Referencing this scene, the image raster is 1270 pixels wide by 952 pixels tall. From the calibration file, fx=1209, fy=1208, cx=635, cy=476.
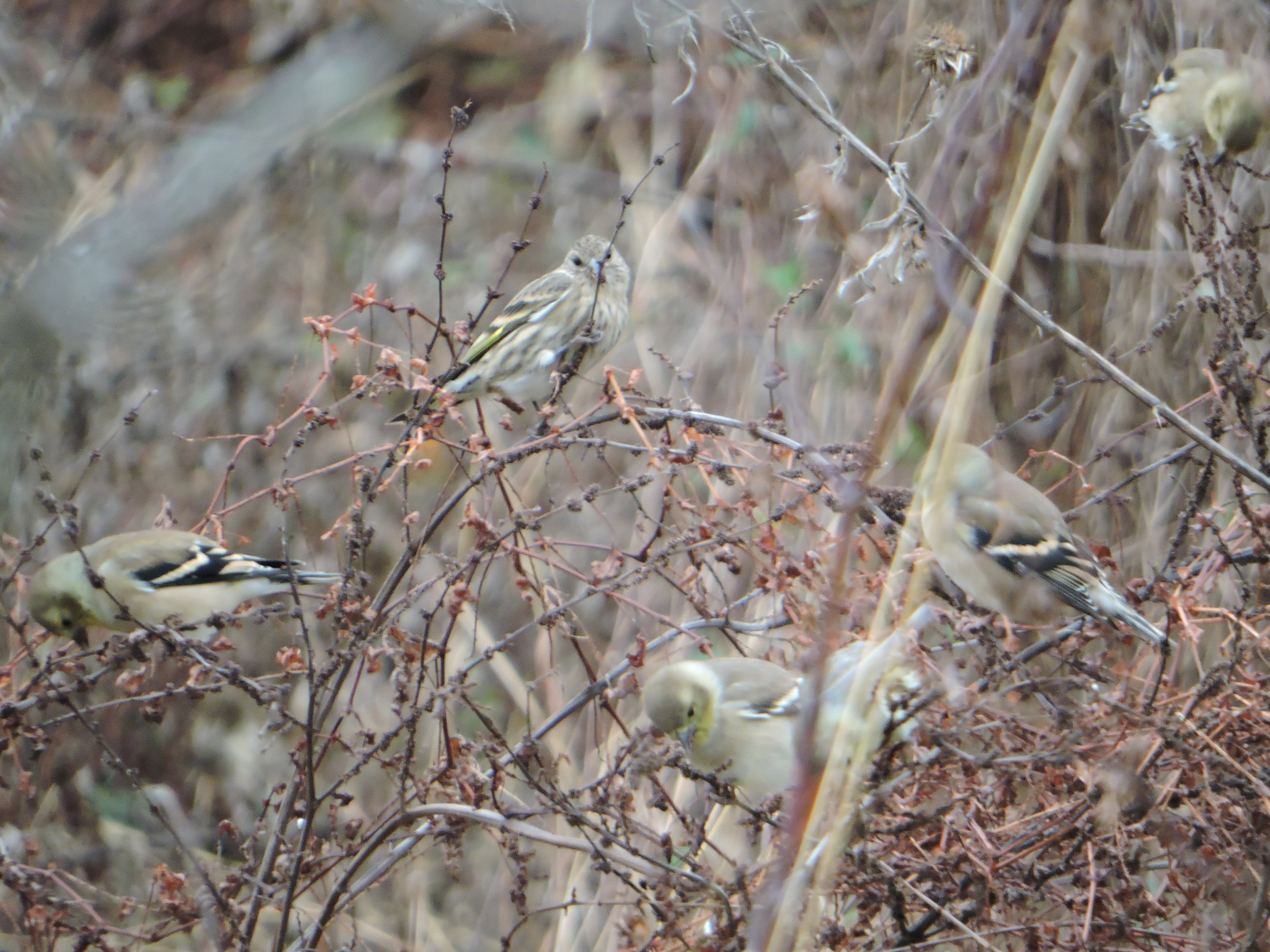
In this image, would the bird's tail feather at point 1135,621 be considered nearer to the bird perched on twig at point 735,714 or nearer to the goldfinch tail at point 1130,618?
the goldfinch tail at point 1130,618

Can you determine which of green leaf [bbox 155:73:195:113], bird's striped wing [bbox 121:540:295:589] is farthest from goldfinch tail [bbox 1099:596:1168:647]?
green leaf [bbox 155:73:195:113]

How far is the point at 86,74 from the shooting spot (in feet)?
20.6

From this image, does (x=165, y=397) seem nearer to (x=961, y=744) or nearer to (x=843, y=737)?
(x=961, y=744)

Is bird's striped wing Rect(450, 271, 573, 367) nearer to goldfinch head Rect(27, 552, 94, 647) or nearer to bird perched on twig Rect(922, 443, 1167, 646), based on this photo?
goldfinch head Rect(27, 552, 94, 647)

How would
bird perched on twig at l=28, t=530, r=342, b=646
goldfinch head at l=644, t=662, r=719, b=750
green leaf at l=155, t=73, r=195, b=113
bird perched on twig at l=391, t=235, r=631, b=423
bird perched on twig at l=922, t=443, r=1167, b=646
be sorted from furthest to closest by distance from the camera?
green leaf at l=155, t=73, r=195, b=113, bird perched on twig at l=391, t=235, r=631, b=423, bird perched on twig at l=28, t=530, r=342, b=646, bird perched on twig at l=922, t=443, r=1167, b=646, goldfinch head at l=644, t=662, r=719, b=750

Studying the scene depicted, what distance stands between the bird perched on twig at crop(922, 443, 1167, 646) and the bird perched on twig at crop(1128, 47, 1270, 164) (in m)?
1.05

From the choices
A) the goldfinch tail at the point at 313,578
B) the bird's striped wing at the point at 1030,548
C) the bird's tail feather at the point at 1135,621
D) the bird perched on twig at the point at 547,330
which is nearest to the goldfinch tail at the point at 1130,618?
the bird's tail feather at the point at 1135,621

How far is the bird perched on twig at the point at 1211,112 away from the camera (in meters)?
3.26

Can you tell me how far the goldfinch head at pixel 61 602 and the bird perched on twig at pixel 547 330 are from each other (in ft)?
4.91

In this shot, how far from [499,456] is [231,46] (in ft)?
19.1

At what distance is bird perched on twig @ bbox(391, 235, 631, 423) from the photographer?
4609 millimetres

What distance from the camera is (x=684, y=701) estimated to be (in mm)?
2576

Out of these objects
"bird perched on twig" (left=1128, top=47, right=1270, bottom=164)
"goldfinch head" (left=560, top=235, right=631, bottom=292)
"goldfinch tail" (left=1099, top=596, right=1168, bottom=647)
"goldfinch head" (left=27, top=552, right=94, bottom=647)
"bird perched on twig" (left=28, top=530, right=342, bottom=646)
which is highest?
"bird perched on twig" (left=1128, top=47, right=1270, bottom=164)

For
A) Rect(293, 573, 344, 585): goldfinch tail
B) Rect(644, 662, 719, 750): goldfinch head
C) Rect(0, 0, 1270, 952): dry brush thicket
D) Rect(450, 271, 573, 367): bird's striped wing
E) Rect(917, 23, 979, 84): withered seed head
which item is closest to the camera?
Rect(0, 0, 1270, 952): dry brush thicket
